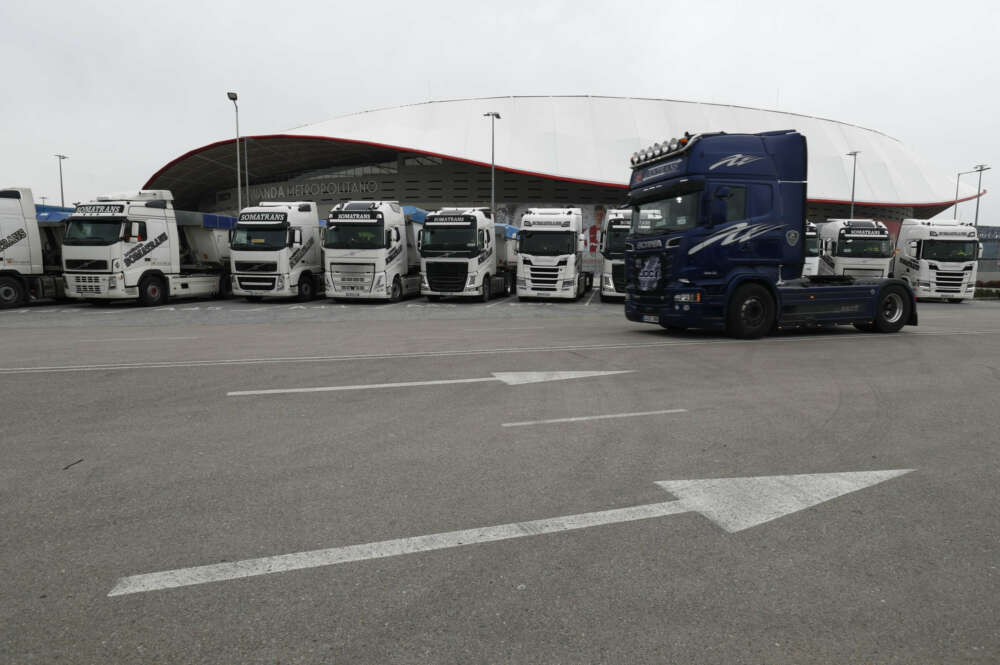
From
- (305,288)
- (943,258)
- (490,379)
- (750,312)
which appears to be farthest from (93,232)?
(943,258)

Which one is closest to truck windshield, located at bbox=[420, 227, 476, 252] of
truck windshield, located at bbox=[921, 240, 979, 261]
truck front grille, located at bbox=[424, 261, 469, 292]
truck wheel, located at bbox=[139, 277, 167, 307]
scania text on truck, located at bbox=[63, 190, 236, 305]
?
truck front grille, located at bbox=[424, 261, 469, 292]

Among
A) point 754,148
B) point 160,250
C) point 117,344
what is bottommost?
point 117,344

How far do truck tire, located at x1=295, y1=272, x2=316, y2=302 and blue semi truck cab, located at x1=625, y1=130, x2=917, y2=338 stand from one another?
14.6m

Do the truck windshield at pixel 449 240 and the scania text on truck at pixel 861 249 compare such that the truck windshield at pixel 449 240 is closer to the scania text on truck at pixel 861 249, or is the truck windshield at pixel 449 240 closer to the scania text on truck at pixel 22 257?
the scania text on truck at pixel 22 257

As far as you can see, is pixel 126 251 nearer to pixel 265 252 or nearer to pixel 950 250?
pixel 265 252

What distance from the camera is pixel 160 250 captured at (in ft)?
68.8

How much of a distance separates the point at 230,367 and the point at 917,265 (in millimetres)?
26793

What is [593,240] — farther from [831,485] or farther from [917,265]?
[831,485]

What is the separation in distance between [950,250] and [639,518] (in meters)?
27.8

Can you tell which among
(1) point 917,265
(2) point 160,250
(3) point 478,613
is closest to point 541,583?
(3) point 478,613

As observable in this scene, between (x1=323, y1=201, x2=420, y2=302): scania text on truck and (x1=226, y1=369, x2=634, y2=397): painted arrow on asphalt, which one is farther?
(x1=323, y1=201, x2=420, y2=302): scania text on truck

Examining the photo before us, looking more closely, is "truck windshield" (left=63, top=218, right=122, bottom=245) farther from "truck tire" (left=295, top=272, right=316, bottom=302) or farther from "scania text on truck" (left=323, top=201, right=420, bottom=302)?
"scania text on truck" (left=323, top=201, right=420, bottom=302)

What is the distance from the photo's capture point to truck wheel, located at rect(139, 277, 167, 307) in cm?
2042

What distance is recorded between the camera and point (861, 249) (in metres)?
24.1
